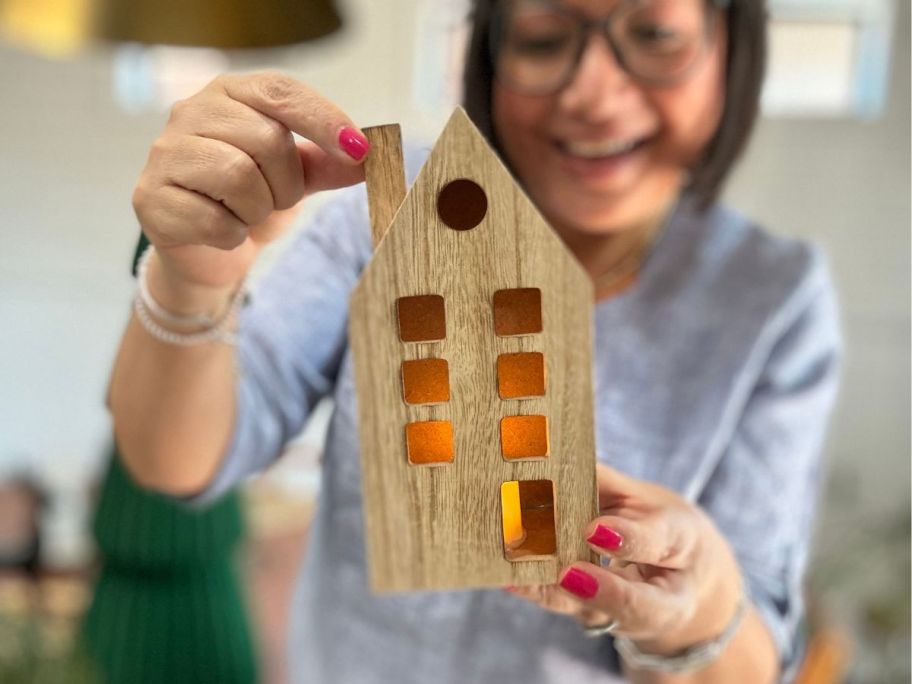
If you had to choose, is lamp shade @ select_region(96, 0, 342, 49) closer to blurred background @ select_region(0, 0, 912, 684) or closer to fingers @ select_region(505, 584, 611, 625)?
blurred background @ select_region(0, 0, 912, 684)

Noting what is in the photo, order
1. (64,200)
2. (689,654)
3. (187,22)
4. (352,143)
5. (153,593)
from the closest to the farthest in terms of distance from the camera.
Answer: (352,143) < (689,654) < (187,22) < (153,593) < (64,200)

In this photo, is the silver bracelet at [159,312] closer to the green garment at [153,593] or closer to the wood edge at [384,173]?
the wood edge at [384,173]

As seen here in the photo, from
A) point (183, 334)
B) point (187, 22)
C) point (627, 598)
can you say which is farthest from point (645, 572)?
point (187, 22)

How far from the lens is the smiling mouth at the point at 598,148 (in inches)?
17.9

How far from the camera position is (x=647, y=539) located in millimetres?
360

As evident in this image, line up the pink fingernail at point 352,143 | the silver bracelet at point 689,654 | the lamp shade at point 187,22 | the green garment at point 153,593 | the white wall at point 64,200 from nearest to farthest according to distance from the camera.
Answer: the pink fingernail at point 352,143
the silver bracelet at point 689,654
the lamp shade at point 187,22
the green garment at point 153,593
the white wall at point 64,200

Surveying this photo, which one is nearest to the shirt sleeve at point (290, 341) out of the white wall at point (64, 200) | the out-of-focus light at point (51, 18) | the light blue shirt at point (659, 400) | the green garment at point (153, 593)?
the light blue shirt at point (659, 400)

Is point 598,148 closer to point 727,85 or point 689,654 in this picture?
point 727,85

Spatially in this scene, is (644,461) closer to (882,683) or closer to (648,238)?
(648,238)

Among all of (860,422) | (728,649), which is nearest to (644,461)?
(728,649)

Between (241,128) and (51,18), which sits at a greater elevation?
(51,18)

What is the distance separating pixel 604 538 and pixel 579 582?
20 millimetres

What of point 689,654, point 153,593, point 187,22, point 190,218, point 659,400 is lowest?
point 153,593

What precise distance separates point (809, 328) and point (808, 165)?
1.00 metres
